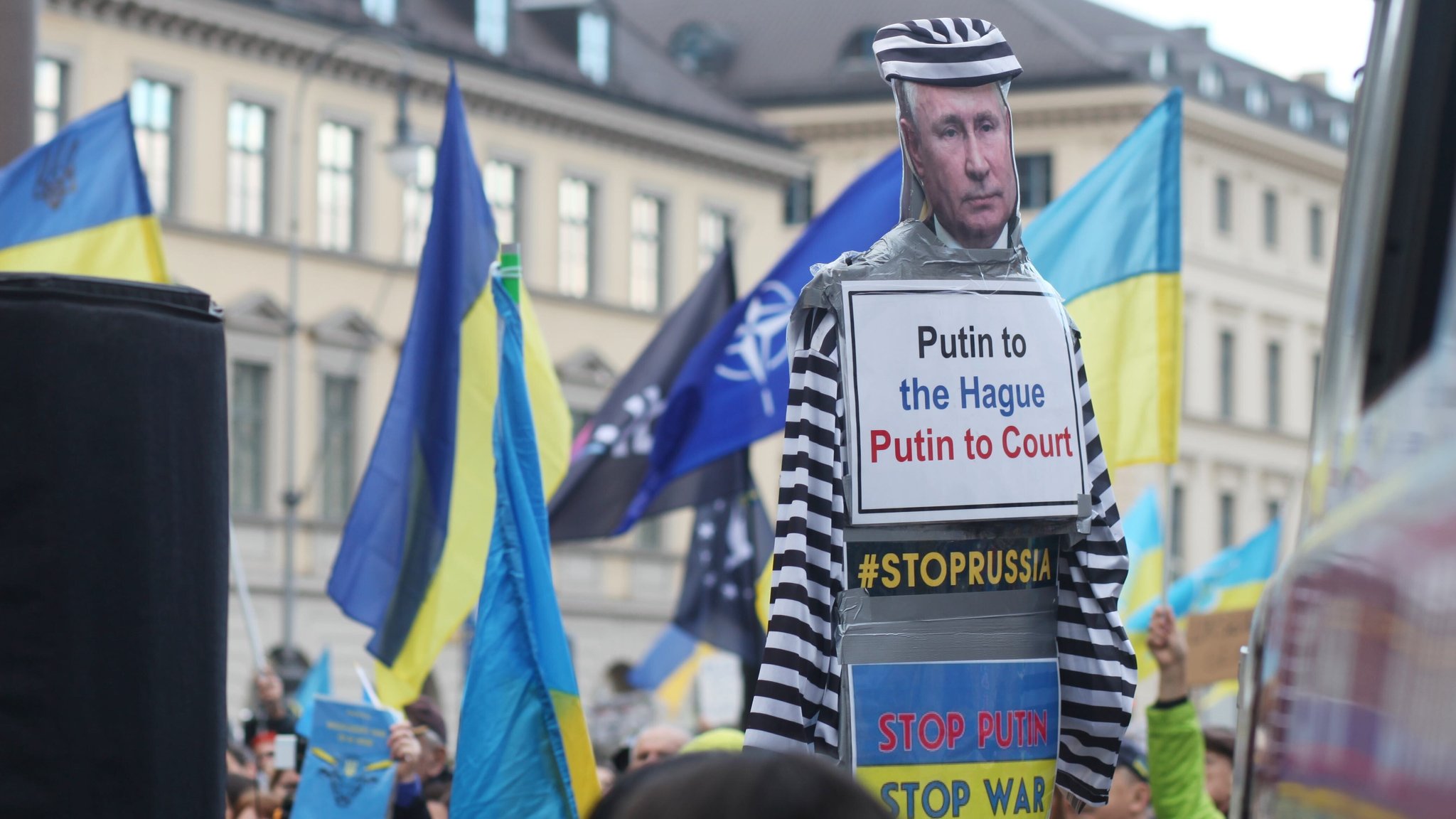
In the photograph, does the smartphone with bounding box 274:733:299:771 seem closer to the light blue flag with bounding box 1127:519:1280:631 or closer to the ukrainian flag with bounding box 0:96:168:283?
the ukrainian flag with bounding box 0:96:168:283

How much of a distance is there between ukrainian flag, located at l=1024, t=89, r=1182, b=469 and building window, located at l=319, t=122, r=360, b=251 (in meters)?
33.3

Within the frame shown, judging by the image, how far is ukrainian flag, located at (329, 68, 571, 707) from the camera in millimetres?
8445

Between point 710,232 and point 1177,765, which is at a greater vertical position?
point 710,232

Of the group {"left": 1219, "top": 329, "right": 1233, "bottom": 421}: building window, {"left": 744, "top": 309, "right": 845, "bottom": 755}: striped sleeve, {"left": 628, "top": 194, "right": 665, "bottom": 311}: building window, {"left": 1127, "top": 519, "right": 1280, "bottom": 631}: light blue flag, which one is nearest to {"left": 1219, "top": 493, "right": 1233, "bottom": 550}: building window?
{"left": 1219, "top": 329, "right": 1233, "bottom": 421}: building window

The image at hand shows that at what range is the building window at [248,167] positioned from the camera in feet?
131

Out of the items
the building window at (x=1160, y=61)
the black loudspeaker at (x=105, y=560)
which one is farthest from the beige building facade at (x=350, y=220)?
the black loudspeaker at (x=105, y=560)

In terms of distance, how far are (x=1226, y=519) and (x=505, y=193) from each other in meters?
25.0

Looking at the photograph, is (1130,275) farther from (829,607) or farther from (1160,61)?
(1160,61)

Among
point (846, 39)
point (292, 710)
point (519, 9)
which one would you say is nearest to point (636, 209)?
point (519, 9)

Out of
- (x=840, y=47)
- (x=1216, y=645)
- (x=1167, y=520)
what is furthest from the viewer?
(x=840, y=47)

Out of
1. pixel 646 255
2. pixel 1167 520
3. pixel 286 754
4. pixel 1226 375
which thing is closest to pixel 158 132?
pixel 646 255

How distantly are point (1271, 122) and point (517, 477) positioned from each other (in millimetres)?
59601

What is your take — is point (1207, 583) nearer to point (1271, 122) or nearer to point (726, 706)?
point (726, 706)

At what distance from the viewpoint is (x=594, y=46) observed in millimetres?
48906
